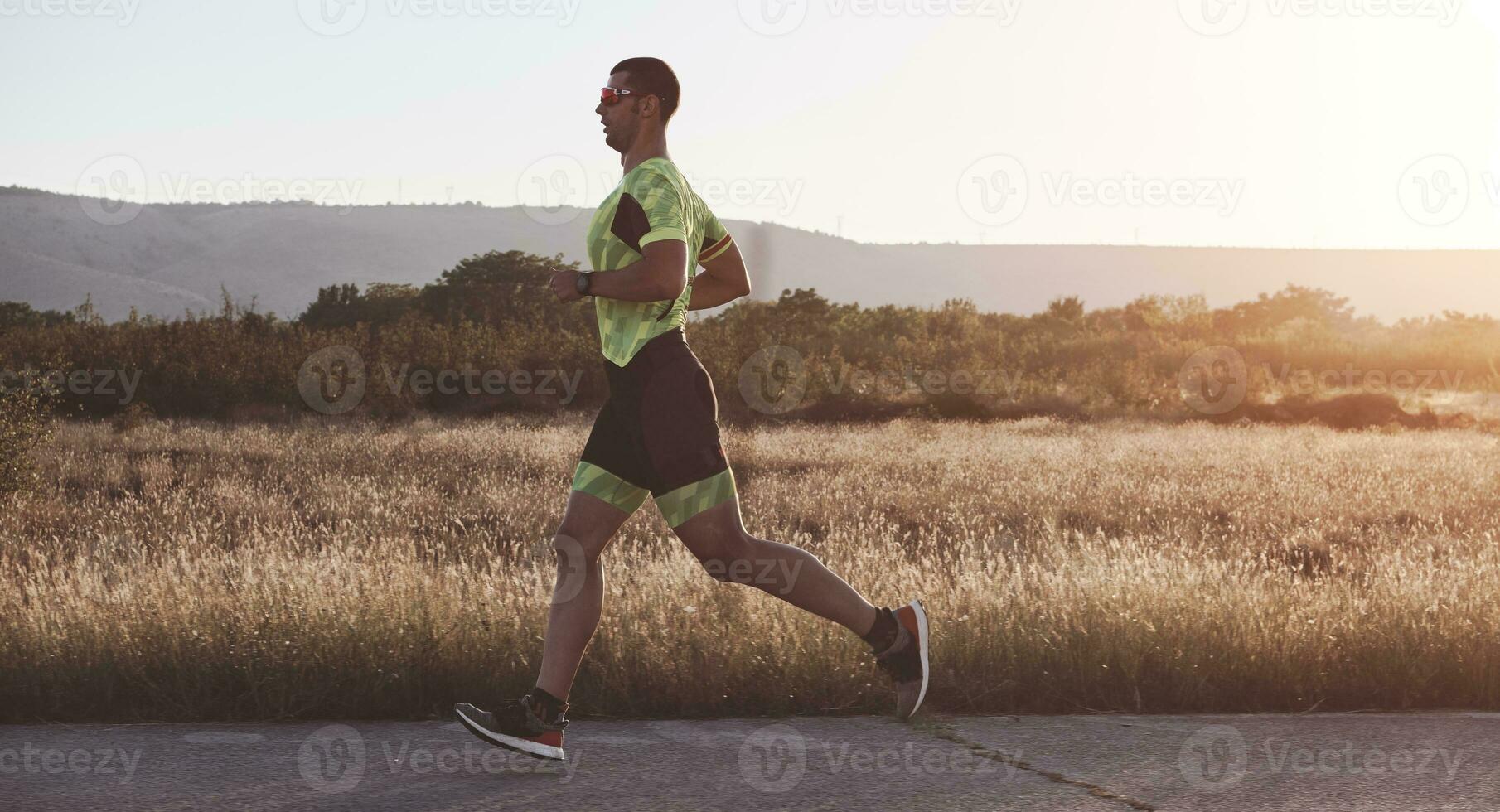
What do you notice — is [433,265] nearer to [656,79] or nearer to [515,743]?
[656,79]

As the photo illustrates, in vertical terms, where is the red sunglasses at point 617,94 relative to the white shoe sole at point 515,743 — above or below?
above

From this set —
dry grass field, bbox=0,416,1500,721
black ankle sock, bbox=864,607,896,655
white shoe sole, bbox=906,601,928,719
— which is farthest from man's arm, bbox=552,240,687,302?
dry grass field, bbox=0,416,1500,721

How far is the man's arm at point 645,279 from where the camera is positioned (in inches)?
134

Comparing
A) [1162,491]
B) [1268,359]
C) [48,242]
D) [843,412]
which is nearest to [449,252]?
[48,242]

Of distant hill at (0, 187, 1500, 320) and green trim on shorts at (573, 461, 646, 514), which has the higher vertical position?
distant hill at (0, 187, 1500, 320)

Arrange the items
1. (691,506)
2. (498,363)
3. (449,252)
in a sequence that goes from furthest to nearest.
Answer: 1. (449,252)
2. (498,363)
3. (691,506)

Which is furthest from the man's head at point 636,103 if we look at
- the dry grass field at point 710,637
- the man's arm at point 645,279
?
the dry grass field at point 710,637

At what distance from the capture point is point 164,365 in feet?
94.1

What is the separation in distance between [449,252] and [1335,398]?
512 ft

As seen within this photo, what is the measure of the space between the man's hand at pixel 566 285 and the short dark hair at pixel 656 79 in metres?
0.61

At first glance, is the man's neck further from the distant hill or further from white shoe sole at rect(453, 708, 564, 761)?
the distant hill

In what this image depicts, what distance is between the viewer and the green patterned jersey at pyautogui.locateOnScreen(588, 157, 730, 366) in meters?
3.51

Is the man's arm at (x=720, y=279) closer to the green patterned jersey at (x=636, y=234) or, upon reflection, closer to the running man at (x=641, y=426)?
the running man at (x=641, y=426)

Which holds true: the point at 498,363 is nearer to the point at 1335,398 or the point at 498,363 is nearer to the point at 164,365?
the point at 164,365
